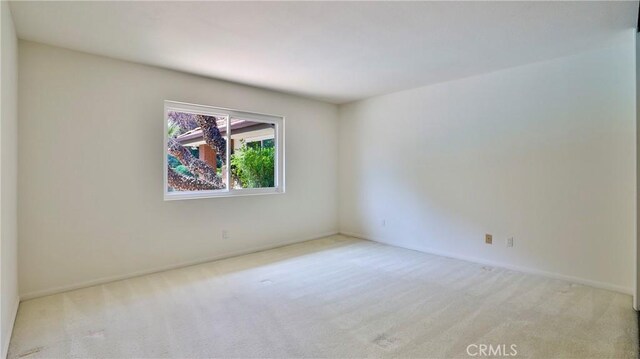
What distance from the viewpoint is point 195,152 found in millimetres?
3986

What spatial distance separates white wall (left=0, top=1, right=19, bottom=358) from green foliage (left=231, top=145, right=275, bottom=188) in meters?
2.22

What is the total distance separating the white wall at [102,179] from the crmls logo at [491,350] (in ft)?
10.0

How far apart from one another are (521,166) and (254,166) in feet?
11.1

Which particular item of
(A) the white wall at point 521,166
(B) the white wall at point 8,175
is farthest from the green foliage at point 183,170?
(A) the white wall at point 521,166

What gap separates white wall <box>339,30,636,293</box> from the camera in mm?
2977

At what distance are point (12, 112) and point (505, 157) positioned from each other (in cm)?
472

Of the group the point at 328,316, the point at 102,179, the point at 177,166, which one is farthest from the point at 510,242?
the point at 102,179

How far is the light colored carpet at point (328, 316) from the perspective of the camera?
2.04 meters

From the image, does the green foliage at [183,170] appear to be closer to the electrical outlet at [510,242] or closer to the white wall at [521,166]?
the white wall at [521,166]

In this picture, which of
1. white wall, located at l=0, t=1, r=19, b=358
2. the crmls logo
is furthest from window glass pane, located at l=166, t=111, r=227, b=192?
the crmls logo

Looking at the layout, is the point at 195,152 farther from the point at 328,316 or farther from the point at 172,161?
the point at 328,316

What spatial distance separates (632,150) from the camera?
288 cm

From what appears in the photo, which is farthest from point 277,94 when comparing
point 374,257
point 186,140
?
point 374,257

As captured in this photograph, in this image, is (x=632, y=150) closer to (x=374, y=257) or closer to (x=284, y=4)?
(x=374, y=257)
